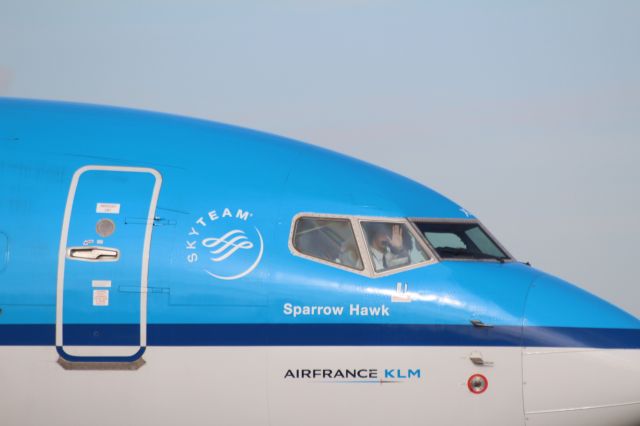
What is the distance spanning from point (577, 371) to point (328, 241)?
2.90 metres

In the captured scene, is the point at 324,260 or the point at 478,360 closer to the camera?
the point at 478,360

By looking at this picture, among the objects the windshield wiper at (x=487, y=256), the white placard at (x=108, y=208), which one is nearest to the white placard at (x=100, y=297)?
the white placard at (x=108, y=208)

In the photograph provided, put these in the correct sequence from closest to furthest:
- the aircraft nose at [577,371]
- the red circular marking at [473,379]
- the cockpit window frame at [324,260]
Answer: the aircraft nose at [577,371]
the red circular marking at [473,379]
the cockpit window frame at [324,260]

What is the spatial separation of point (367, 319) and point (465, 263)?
1289 millimetres

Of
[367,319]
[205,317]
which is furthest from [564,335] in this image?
[205,317]

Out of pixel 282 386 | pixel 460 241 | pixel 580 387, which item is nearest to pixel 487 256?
pixel 460 241

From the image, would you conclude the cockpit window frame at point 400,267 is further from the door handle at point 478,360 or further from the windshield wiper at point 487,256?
the door handle at point 478,360

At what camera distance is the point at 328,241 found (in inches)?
370

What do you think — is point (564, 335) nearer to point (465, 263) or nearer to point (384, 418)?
point (465, 263)

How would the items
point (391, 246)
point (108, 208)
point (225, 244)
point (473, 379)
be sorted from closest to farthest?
point (473, 379), point (225, 244), point (108, 208), point (391, 246)

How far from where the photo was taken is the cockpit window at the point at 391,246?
9336 millimetres

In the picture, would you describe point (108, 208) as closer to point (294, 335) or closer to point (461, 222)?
point (294, 335)

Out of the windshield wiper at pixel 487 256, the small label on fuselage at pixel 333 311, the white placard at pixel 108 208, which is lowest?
the small label on fuselage at pixel 333 311

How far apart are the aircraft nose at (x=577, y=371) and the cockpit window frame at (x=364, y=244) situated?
1264mm
